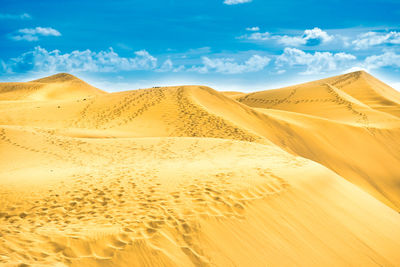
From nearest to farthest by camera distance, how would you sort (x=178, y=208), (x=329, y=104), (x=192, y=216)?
(x=192, y=216) < (x=178, y=208) < (x=329, y=104)

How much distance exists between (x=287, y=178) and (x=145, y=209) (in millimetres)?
3556

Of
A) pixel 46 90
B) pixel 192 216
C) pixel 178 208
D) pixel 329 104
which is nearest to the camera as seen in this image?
pixel 192 216

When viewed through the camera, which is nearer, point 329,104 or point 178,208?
point 178,208

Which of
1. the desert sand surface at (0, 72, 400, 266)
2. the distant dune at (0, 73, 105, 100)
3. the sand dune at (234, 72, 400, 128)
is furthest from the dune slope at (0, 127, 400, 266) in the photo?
the distant dune at (0, 73, 105, 100)

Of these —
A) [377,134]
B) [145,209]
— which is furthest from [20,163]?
[377,134]

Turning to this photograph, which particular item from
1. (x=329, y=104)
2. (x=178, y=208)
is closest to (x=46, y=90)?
(x=329, y=104)

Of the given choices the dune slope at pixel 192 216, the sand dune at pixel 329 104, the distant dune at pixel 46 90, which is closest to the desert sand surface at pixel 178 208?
the dune slope at pixel 192 216

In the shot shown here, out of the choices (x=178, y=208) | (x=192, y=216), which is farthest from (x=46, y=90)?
(x=192, y=216)

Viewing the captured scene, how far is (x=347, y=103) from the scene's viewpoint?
34062 mm

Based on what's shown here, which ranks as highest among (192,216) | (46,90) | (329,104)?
(46,90)

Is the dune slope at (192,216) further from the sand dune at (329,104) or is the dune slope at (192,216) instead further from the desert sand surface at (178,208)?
the sand dune at (329,104)

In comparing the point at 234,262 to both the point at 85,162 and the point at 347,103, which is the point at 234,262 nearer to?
the point at 85,162

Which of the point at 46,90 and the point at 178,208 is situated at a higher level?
the point at 46,90

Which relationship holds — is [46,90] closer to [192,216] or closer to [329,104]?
[329,104]
